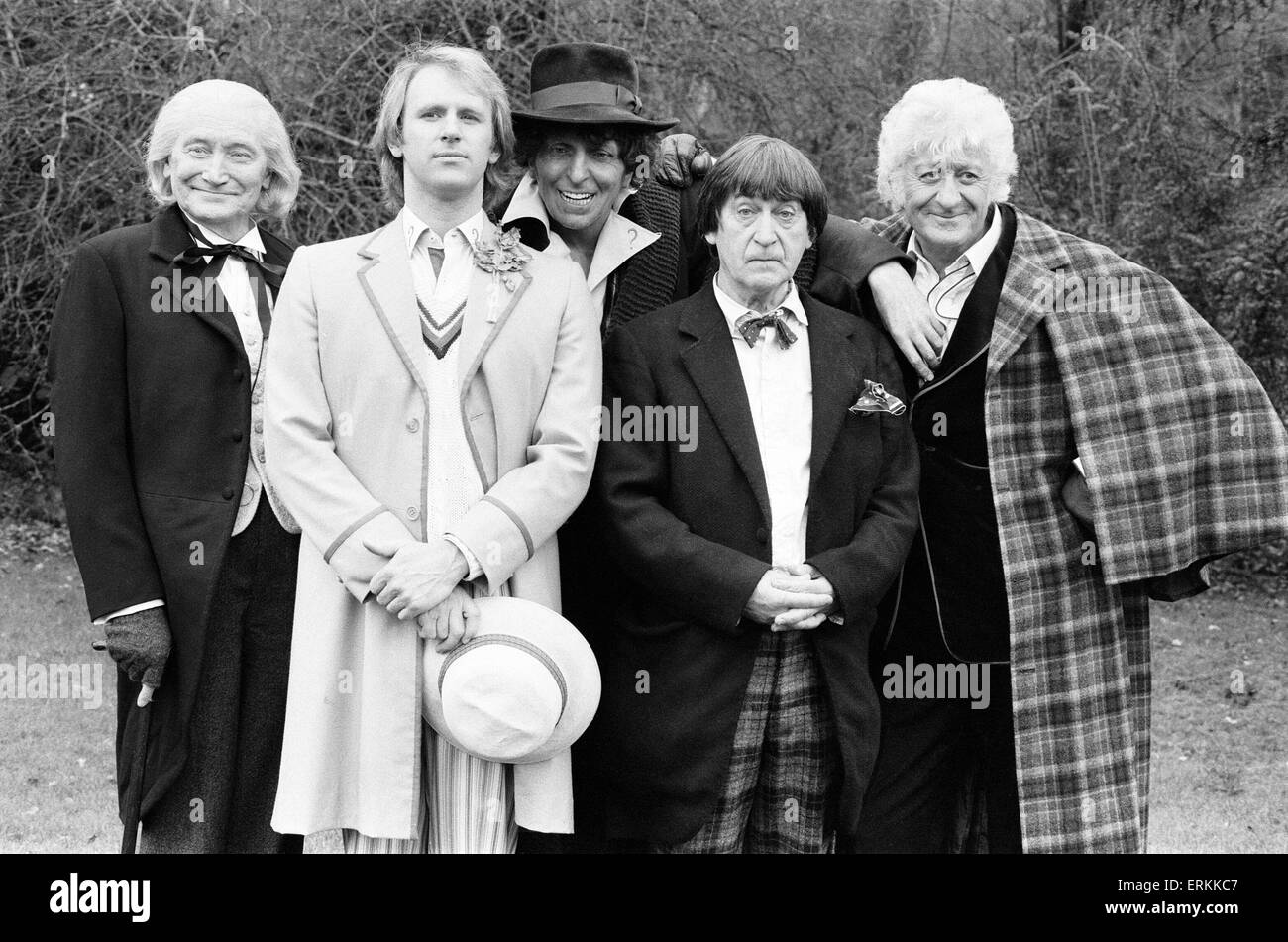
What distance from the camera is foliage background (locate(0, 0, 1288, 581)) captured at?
7.11 meters

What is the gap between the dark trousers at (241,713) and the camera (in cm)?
328

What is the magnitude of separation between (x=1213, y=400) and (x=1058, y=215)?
5.13m

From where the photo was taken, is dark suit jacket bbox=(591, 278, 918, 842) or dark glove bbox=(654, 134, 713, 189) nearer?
dark suit jacket bbox=(591, 278, 918, 842)

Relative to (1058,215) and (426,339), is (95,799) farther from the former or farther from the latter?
(1058,215)

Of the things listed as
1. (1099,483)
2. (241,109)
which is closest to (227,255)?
(241,109)

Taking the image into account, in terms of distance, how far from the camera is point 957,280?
364cm

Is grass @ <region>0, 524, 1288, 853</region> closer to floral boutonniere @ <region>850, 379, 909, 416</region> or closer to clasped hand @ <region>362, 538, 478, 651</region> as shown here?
clasped hand @ <region>362, 538, 478, 651</region>

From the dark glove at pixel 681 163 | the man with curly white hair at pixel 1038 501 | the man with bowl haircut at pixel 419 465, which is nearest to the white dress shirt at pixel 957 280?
the man with curly white hair at pixel 1038 501

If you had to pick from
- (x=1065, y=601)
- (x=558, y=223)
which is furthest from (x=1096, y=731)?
(x=558, y=223)

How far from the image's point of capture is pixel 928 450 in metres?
3.60

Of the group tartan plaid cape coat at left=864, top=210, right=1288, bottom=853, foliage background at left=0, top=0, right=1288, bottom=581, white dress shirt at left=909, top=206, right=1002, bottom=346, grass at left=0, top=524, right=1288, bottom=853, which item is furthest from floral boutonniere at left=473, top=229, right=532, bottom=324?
foliage background at left=0, top=0, right=1288, bottom=581

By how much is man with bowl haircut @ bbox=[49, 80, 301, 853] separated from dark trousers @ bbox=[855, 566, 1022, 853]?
1.49 m

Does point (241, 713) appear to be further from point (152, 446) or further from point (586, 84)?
point (586, 84)

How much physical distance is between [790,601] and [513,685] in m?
0.64
